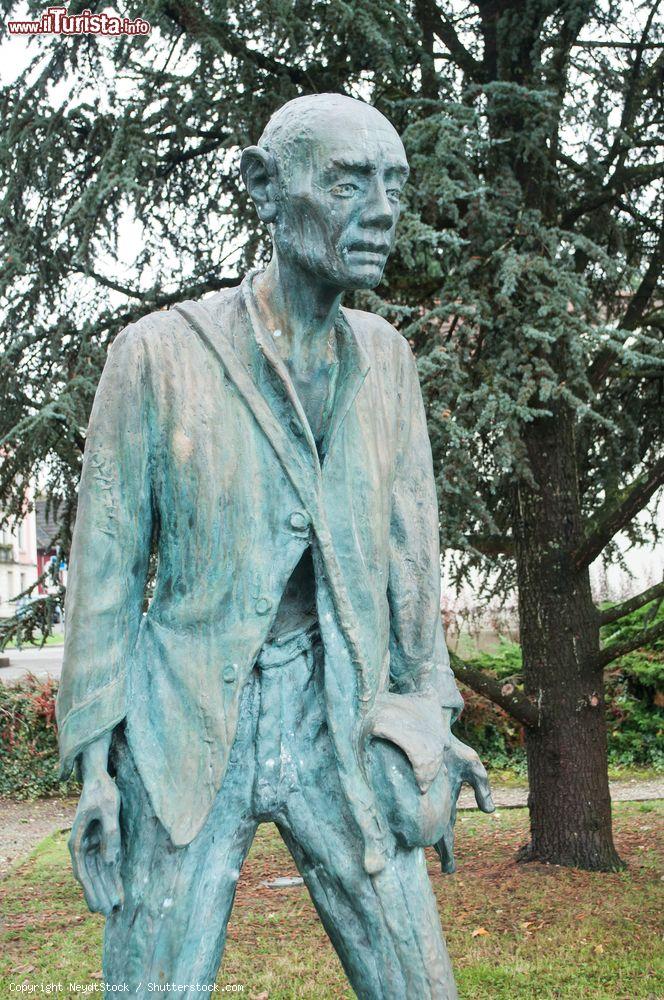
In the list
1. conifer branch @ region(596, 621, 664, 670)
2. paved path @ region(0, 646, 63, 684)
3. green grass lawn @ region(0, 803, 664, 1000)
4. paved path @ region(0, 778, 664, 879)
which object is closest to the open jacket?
green grass lawn @ region(0, 803, 664, 1000)

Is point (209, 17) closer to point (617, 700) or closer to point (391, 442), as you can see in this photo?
point (391, 442)

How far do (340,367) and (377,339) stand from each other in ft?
0.47

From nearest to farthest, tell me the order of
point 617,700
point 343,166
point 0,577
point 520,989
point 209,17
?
point 343,166, point 520,989, point 209,17, point 617,700, point 0,577

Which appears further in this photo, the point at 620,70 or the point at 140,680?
the point at 620,70

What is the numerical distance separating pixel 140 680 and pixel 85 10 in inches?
232

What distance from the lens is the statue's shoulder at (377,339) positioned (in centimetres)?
258

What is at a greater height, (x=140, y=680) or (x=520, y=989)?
(x=140, y=680)

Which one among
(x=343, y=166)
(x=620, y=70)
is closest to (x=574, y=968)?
(x=343, y=166)

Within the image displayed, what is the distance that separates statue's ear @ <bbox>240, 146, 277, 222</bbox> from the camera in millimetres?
2363

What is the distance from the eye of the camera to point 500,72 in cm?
768

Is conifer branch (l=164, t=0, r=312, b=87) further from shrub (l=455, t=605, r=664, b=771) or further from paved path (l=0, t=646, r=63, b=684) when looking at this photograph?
paved path (l=0, t=646, r=63, b=684)

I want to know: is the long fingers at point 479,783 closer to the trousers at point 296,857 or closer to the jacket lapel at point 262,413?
the trousers at point 296,857

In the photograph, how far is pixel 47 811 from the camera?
11930 mm

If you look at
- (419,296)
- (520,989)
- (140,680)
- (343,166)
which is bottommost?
(520,989)
